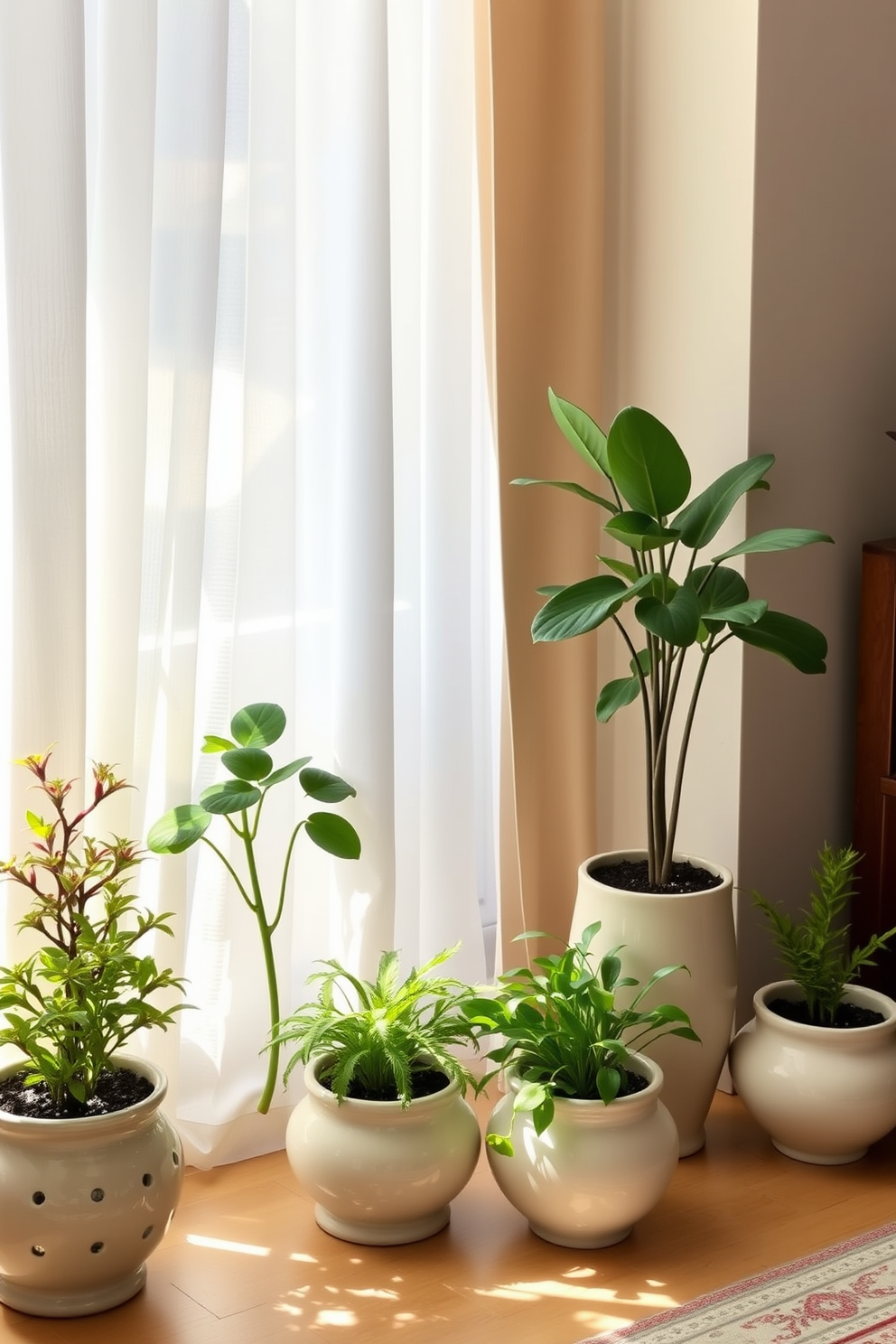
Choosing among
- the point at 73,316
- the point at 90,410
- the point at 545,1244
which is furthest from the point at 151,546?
the point at 545,1244

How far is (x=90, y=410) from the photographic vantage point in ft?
6.83

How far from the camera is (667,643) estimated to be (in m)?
2.21

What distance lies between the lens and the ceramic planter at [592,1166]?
2.00 metres

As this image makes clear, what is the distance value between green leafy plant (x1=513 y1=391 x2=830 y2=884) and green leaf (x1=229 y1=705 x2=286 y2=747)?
40 cm

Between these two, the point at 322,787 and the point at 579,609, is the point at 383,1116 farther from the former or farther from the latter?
the point at 579,609

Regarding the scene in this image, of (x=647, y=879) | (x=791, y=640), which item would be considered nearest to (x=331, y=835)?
(x=647, y=879)

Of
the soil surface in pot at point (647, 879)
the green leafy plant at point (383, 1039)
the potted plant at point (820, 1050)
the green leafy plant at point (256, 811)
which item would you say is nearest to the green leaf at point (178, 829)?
the green leafy plant at point (256, 811)

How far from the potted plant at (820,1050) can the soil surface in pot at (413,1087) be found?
1.66ft

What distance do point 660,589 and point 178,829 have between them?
2.45 feet

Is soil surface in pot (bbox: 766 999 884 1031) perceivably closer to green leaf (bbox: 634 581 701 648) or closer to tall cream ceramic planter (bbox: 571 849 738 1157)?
tall cream ceramic planter (bbox: 571 849 738 1157)

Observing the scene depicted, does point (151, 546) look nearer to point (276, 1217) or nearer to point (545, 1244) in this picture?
point (276, 1217)

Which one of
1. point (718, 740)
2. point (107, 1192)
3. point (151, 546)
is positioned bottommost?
point (107, 1192)

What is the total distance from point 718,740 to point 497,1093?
70cm

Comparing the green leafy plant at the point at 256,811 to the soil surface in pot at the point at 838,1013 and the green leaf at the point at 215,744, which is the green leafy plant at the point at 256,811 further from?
the soil surface in pot at the point at 838,1013
